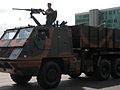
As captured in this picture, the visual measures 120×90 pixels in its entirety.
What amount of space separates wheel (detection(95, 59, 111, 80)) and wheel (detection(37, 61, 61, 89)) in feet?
10.6

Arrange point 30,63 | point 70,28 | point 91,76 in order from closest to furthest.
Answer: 1. point 30,63
2. point 70,28
3. point 91,76

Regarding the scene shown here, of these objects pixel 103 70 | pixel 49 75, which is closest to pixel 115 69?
pixel 103 70

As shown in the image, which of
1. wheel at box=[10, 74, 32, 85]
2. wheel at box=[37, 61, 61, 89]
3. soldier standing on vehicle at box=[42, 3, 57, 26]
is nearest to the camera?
wheel at box=[37, 61, 61, 89]

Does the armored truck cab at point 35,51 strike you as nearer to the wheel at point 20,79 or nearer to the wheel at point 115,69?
the wheel at point 20,79

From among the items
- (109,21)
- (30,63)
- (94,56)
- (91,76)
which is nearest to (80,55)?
(94,56)

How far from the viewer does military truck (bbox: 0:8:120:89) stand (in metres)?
15.1

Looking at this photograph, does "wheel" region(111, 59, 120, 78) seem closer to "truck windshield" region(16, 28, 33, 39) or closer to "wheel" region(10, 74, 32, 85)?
"wheel" region(10, 74, 32, 85)

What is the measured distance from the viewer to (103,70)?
62.9ft

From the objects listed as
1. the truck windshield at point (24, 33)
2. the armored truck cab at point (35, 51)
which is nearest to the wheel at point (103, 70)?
the armored truck cab at point (35, 51)

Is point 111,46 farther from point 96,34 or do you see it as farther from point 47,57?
point 47,57

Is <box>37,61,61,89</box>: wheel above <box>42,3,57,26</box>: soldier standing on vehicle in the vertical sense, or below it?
below

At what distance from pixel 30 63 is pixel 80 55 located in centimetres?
368

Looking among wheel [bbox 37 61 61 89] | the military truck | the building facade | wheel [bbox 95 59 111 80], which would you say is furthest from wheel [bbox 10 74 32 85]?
the building facade

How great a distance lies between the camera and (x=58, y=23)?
16.8 metres
